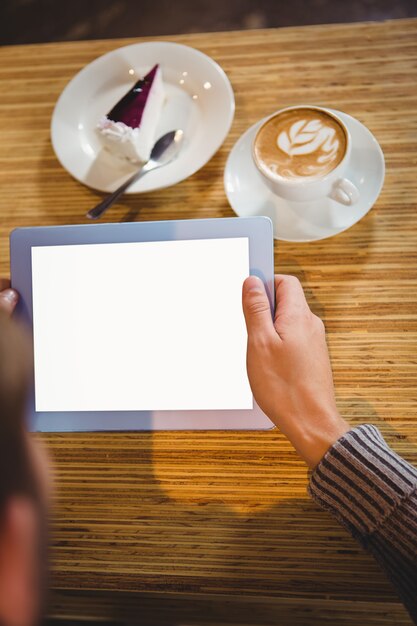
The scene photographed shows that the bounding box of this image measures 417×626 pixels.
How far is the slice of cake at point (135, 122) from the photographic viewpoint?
0.74 metres

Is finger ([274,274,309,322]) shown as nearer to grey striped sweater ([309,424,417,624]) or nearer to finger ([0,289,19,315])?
grey striped sweater ([309,424,417,624])

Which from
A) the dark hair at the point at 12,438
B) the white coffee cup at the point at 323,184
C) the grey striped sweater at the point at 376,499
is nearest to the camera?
the dark hair at the point at 12,438

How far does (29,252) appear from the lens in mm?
681

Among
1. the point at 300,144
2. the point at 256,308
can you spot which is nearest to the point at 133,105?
the point at 300,144

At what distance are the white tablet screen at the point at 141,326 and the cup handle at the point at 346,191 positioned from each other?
0.13 metres

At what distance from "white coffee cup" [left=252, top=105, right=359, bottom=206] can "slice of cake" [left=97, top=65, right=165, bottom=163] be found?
0.16m

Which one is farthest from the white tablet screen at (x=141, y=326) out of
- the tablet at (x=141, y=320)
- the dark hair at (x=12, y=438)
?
the dark hair at (x=12, y=438)

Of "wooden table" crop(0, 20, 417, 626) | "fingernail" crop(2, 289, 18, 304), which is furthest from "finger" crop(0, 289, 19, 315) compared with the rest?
"wooden table" crop(0, 20, 417, 626)

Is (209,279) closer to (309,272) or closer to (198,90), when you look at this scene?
(309,272)

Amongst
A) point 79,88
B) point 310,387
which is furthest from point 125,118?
point 310,387

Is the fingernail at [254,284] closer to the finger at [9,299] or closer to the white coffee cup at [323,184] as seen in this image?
the white coffee cup at [323,184]

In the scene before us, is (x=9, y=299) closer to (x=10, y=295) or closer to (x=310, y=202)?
(x=10, y=295)

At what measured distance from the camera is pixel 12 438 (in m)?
0.32

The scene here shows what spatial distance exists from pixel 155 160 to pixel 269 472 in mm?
436
